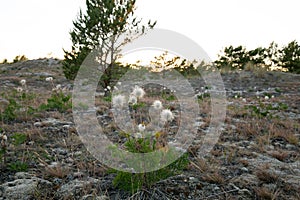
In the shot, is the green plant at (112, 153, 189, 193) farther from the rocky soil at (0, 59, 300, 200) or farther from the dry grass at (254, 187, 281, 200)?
the dry grass at (254, 187, 281, 200)

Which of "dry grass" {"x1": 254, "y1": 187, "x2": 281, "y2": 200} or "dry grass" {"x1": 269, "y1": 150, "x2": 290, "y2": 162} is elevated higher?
"dry grass" {"x1": 269, "y1": 150, "x2": 290, "y2": 162}

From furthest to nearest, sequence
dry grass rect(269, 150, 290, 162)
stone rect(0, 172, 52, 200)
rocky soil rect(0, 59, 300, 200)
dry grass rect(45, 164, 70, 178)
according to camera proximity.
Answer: dry grass rect(269, 150, 290, 162), dry grass rect(45, 164, 70, 178), rocky soil rect(0, 59, 300, 200), stone rect(0, 172, 52, 200)

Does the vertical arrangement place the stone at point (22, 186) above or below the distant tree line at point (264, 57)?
below

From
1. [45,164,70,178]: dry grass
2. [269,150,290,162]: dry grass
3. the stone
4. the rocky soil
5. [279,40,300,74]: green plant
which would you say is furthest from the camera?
[279,40,300,74]: green plant

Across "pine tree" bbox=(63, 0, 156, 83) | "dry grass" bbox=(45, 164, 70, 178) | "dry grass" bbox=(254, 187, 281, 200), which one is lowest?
"dry grass" bbox=(254, 187, 281, 200)

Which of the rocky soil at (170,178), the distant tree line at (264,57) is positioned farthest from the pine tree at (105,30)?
the distant tree line at (264,57)

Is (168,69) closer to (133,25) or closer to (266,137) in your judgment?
(133,25)

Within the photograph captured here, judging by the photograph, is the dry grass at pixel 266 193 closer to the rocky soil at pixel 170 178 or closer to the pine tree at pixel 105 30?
the rocky soil at pixel 170 178

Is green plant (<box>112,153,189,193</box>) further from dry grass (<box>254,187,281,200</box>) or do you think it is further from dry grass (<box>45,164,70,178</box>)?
dry grass (<box>254,187,281,200</box>)

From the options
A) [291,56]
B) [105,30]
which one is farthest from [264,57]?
[105,30]

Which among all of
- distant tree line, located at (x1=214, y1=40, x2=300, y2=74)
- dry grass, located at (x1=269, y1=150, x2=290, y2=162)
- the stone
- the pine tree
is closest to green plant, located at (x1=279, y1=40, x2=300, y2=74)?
distant tree line, located at (x1=214, y1=40, x2=300, y2=74)

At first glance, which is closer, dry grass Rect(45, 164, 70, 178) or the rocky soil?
the rocky soil

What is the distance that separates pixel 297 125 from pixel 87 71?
29.7 ft

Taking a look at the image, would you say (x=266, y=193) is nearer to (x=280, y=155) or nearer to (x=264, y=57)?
(x=280, y=155)
